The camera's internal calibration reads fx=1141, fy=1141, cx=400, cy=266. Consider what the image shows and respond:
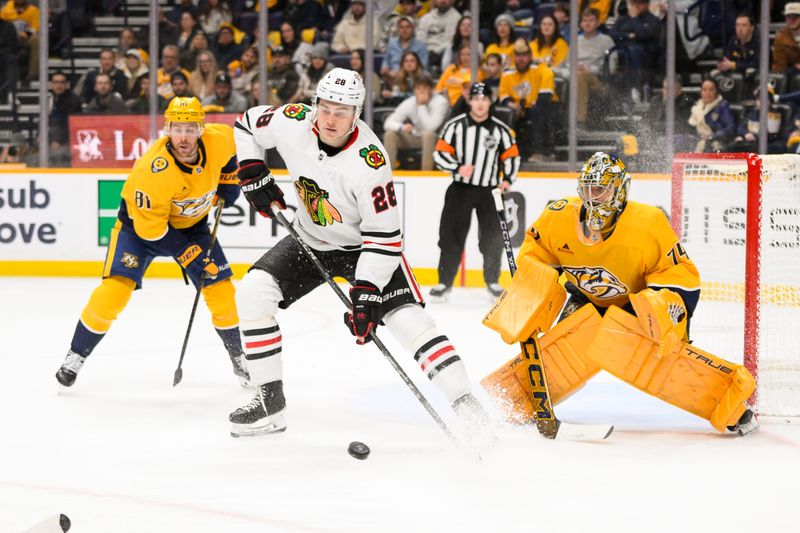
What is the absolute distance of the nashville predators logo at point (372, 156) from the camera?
333 centimetres

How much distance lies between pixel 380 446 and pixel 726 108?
5.01 meters

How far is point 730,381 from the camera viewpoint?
11.6ft

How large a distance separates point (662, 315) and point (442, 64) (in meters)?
5.13

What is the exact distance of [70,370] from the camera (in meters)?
4.27

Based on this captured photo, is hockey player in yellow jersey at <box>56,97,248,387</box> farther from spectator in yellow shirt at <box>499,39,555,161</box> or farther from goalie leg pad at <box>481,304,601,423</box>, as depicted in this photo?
spectator in yellow shirt at <box>499,39,555,161</box>

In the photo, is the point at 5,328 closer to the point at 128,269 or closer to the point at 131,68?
the point at 128,269

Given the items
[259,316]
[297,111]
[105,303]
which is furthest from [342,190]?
[105,303]

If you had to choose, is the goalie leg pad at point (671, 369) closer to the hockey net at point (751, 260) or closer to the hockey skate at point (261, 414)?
the hockey net at point (751, 260)

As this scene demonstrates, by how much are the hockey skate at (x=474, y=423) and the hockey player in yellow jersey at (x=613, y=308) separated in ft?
0.98

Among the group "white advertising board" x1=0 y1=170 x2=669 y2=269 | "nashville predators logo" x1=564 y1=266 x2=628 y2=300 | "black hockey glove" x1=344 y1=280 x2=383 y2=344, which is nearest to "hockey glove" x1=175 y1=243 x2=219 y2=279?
"black hockey glove" x1=344 y1=280 x2=383 y2=344

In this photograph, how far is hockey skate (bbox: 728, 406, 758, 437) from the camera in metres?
3.58

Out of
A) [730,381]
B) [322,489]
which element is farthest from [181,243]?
[730,381]

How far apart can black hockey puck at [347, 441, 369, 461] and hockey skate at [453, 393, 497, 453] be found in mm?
296

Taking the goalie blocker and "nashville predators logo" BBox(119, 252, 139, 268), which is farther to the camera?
"nashville predators logo" BBox(119, 252, 139, 268)
